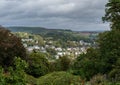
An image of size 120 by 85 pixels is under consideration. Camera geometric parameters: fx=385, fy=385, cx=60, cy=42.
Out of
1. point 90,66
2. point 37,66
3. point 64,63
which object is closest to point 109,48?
point 90,66

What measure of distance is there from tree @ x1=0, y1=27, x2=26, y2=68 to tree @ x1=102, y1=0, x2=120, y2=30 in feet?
36.6

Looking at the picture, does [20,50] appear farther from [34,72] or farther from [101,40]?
[34,72]

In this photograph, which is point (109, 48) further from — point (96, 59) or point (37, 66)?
point (37, 66)

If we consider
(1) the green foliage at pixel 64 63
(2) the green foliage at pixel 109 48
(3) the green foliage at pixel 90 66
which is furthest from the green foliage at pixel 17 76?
(1) the green foliage at pixel 64 63

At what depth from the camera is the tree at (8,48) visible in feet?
144

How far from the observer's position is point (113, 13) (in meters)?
40.4

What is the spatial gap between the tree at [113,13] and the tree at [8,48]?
439 inches

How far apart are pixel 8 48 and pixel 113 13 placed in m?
12.7

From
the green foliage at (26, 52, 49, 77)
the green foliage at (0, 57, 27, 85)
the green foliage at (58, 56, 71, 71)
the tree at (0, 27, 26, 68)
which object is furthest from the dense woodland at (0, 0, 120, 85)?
the green foliage at (58, 56, 71, 71)

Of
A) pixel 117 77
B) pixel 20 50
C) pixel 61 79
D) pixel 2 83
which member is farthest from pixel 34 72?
pixel 2 83

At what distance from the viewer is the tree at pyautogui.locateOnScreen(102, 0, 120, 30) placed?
3994cm

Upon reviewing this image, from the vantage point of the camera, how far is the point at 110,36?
39.5m

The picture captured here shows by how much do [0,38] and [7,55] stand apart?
2.22 m

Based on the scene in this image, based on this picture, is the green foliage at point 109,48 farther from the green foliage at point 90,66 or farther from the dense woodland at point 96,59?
the green foliage at point 90,66
